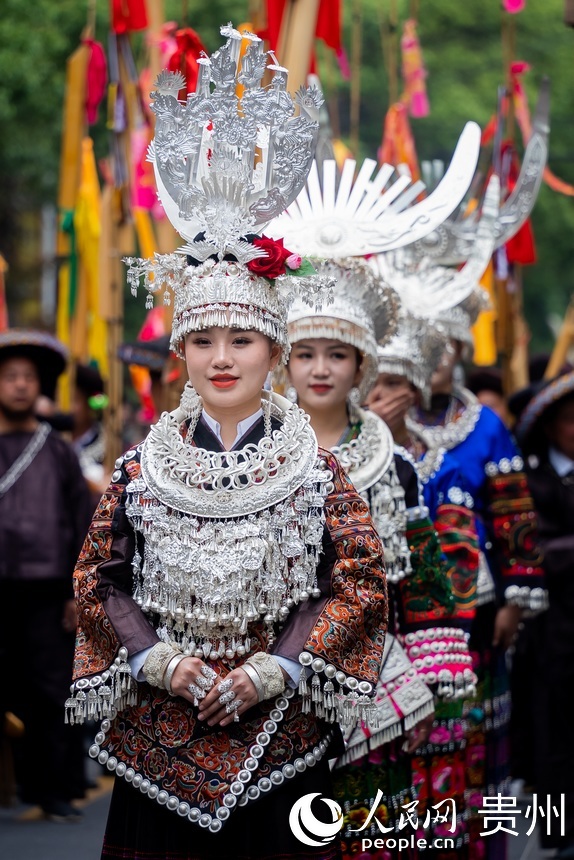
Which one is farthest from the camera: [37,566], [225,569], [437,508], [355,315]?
[37,566]

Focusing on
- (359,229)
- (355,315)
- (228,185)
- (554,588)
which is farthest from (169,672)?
(554,588)

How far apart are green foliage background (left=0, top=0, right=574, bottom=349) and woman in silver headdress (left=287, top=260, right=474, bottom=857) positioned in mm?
11599

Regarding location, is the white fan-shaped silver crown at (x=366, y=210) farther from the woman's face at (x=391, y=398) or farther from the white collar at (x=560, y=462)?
the white collar at (x=560, y=462)

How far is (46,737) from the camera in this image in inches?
309

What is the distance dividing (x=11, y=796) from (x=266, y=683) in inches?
191

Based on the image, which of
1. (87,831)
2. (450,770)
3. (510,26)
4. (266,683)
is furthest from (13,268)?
(266,683)

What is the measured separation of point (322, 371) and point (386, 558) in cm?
61

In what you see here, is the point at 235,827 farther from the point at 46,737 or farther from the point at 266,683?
the point at 46,737

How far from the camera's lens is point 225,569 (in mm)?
3855

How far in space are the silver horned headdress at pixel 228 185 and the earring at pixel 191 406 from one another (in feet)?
0.41

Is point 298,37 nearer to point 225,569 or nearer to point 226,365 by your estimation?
point 226,365

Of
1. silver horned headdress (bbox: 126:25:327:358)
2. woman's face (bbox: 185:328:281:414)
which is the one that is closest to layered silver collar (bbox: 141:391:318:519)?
woman's face (bbox: 185:328:281:414)

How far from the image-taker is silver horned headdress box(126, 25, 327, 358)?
13.0 ft

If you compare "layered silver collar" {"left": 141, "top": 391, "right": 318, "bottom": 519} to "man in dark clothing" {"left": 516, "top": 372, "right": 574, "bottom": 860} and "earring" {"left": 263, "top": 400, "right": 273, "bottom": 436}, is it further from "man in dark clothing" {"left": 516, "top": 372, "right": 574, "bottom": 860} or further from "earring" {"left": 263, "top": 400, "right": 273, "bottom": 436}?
"man in dark clothing" {"left": 516, "top": 372, "right": 574, "bottom": 860}
